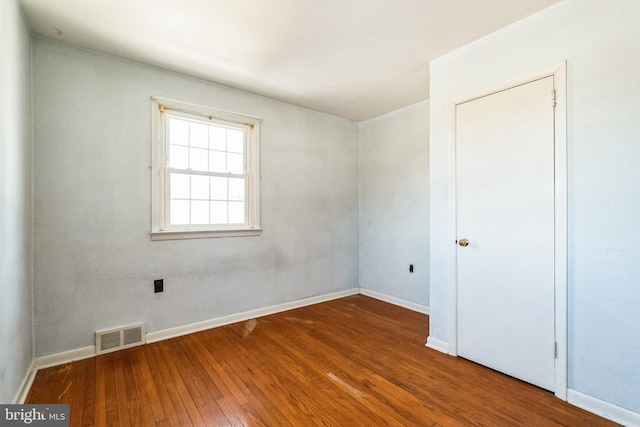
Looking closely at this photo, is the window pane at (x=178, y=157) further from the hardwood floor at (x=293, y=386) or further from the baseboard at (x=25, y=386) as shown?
the baseboard at (x=25, y=386)

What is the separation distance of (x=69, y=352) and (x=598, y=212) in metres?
3.99

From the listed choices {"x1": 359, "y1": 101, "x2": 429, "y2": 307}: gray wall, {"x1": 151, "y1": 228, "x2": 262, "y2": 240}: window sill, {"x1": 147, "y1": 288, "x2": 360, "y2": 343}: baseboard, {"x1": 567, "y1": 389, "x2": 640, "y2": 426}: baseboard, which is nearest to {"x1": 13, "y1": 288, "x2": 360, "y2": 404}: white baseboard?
{"x1": 147, "y1": 288, "x2": 360, "y2": 343}: baseboard

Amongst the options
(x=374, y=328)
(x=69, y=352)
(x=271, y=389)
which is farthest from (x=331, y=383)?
(x=69, y=352)

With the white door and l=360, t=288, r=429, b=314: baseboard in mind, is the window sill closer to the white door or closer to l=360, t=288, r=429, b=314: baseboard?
l=360, t=288, r=429, b=314: baseboard

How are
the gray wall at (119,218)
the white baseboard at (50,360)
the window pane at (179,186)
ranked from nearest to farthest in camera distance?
the white baseboard at (50,360)
the gray wall at (119,218)
the window pane at (179,186)

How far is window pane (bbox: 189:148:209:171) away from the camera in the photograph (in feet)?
9.98

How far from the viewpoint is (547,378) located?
199 centimetres

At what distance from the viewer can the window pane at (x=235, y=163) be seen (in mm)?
3305

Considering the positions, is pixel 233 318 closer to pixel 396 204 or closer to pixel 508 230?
pixel 396 204

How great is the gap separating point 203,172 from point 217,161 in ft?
0.69

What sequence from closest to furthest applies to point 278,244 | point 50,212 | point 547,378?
point 547,378, point 50,212, point 278,244

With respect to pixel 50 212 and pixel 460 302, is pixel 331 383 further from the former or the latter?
pixel 50 212

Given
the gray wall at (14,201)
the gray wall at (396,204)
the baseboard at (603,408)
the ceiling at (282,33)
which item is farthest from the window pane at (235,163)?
the baseboard at (603,408)
